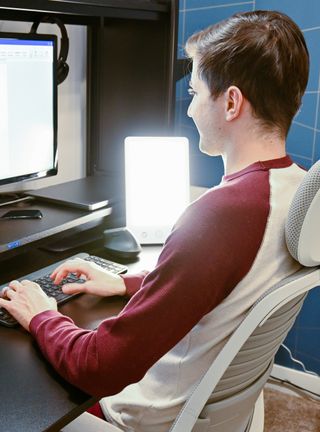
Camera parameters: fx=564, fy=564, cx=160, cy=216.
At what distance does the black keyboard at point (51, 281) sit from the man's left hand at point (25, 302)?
2cm

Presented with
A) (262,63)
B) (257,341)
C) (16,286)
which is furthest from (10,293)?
(262,63)

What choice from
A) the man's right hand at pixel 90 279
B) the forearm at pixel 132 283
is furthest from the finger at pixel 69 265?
the forearm at pixel 132 283

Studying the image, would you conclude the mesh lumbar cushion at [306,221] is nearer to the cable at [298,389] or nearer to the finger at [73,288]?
the finger at [73,288]

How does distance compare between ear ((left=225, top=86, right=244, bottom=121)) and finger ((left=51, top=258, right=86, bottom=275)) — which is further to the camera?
finger ((left=51, top=258, right=86, bottom=275))

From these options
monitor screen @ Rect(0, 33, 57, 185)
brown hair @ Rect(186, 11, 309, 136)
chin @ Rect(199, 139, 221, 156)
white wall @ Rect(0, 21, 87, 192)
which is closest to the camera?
brown hair @ Rect(186, 11, 309, 136)

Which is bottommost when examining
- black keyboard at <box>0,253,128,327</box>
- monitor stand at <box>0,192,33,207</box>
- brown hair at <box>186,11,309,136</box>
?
black keyboard at <box>0,253,128,327</box>

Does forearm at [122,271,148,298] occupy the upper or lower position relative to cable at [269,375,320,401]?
upper

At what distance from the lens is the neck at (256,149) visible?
965 millimetres

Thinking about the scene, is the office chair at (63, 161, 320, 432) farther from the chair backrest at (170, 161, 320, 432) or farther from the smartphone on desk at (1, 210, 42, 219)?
the smartphone on desk at (1, 210, 42, 219)

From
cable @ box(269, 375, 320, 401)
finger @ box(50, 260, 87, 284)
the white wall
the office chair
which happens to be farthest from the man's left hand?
cable @ box(269, 375, 320, 401)

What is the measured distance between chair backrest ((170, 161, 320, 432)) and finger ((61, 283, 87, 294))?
40 centimetres

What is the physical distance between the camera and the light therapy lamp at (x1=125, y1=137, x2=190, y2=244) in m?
1.62

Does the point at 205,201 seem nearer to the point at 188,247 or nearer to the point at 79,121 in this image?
the point at 188,247

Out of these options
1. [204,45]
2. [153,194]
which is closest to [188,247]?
[204,45]
